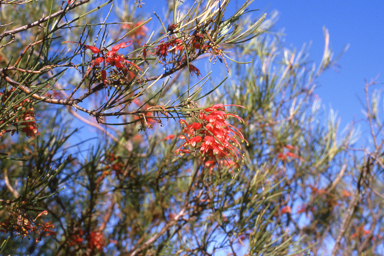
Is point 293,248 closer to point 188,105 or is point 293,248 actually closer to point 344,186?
point 188,105

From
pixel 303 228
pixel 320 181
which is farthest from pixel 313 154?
pixel 303 228

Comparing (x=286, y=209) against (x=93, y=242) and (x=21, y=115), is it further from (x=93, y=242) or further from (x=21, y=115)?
(x=21, y=115)

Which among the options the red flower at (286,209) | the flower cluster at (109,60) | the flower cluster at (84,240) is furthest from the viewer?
the red flower at (286,209)

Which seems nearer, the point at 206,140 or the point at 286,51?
the point at 206,140

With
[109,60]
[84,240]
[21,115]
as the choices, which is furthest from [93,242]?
[109,60]

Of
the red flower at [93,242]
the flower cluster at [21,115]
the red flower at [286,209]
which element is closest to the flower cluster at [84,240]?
the red flower at [93,242]

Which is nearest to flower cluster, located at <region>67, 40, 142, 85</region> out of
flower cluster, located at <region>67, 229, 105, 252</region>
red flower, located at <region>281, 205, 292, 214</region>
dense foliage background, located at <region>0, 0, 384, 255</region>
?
dense foliage background, located at <region>0, 0, 384, 255</region>

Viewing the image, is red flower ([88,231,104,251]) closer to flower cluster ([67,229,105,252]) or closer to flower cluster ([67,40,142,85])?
flower cluster ([67,229,105,252])

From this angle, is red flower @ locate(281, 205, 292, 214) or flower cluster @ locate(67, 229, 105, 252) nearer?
flower cluster @ locate(67, 229, 105, 252)

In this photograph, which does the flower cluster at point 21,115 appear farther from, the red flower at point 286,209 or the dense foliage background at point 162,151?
the red flower at point 286,209

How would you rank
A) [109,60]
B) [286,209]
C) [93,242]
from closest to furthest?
[109,60] → [93,242] → [286,209]

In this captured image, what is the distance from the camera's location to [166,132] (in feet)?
8.28

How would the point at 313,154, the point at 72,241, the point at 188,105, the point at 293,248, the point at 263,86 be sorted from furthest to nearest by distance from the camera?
1. the point at 313,154
2. the point at 263,86
3. the point at 72,241
4. the point at 293,248
5. the point at 188,105

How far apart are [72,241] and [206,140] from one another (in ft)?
3.59
